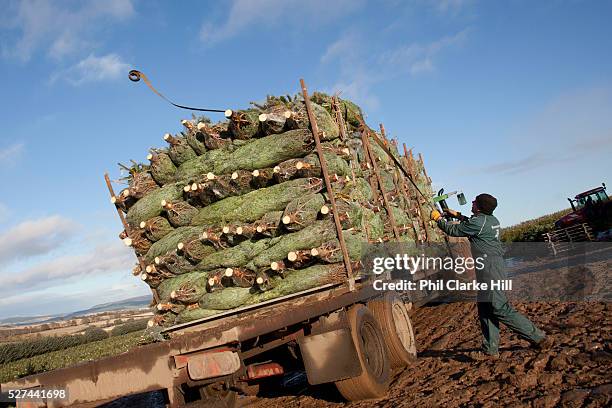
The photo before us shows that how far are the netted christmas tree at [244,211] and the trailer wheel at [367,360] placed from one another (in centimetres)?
48

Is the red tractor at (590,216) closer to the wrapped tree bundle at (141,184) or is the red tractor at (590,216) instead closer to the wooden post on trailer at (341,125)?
the wooden post on trailer at (341,125)

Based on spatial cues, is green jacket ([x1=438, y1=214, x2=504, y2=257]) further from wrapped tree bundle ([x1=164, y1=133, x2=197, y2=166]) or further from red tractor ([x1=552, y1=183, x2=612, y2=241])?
red tractor ([x1=552, y1=183, x2=612, y2=241])

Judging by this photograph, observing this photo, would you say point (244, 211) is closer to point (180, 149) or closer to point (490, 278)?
point (180, 149)

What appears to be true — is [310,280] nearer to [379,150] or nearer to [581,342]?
[581,342]

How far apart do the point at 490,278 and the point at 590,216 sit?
1694 cm

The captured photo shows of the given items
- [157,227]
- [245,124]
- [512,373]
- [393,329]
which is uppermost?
[245,124]

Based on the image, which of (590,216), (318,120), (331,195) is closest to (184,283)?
(331,195)

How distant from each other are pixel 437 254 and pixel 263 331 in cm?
621

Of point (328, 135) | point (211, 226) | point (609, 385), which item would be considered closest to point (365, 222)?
point (328, 135)

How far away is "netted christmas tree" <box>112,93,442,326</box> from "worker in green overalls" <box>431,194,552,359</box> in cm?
120

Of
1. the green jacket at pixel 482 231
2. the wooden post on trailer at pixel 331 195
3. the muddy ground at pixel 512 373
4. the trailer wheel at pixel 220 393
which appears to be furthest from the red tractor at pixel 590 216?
the trailer wheel at pixel 220 393

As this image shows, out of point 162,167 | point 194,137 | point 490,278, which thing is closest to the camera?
point 490,278

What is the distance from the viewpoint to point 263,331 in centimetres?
328

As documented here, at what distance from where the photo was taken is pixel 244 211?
512cm
